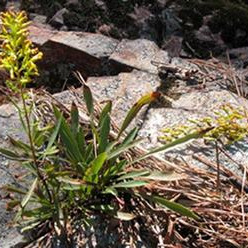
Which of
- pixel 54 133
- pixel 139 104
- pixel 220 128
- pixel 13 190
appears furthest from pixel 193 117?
pixel 13 190

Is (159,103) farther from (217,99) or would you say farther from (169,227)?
(169,227)

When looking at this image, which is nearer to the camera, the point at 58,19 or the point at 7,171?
the point at 7,171

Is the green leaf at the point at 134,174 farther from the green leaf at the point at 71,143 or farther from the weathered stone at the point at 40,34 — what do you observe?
→ the weathered stone at the point at 40,34

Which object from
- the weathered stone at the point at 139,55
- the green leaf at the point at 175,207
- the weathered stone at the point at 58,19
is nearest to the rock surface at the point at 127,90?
the weathered stone at the point at 139,55

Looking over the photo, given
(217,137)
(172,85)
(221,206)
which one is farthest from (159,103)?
(221,206)

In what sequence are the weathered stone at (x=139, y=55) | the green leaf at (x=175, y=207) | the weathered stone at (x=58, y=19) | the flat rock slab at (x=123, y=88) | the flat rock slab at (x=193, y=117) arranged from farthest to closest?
the weathered stone at (x=58, y=19) < the weathered stone at (x=139, y=55) < the flat rock slab at (x=123, y=88) < the flat rock slab at (x=193, y=117) < the green leaf at (x=175, y=207)

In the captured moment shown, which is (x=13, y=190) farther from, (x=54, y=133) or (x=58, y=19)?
(x=58, y=19)
